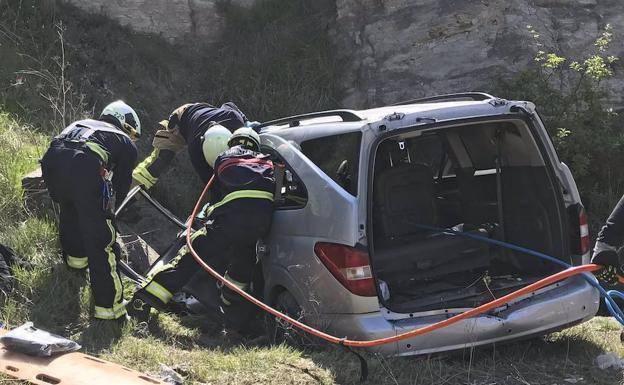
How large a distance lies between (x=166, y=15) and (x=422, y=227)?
22.6 ft

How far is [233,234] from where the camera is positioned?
4.68 m

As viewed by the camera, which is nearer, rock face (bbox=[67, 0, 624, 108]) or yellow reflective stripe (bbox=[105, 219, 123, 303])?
yellow reflective stripe (bbox=[105, 219, 123, 303])

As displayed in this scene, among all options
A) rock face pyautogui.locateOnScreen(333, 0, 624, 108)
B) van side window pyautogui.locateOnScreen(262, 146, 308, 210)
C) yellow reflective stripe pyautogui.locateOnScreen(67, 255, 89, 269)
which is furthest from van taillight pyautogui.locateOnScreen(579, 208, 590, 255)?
rock face pyautogui.locateOnScreen(333, 0, 624, 108)

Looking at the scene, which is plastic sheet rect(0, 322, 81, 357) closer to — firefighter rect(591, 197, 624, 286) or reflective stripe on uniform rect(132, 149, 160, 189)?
reflective stripe on uniform rect(132, 149, 160, 189)

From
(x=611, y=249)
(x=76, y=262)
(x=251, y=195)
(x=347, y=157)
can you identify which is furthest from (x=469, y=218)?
(x=76, y=262)

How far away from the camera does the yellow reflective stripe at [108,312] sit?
15.5 ft

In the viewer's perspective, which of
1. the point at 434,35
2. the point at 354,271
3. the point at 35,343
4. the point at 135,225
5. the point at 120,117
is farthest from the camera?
the point at 434,35

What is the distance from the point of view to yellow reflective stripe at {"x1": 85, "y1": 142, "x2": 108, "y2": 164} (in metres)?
4.92

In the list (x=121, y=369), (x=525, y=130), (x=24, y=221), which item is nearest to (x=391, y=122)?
(x=525, y=130)

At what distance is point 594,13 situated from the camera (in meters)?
9.68

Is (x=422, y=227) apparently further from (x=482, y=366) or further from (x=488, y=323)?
(x=482, y=366)

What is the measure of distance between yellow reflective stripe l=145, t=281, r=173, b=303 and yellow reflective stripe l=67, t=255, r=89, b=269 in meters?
0.74

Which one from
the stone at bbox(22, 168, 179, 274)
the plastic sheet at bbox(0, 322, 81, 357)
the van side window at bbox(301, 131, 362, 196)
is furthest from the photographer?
the stone at bbox(22, 168, 179, 274)

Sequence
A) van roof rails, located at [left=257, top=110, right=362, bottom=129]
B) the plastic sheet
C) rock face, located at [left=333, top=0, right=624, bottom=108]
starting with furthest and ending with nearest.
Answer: rock face, located at [left=333, top=0, right=624, bottom=108], van roof rails, located at [left=257, top=110, right=362, bottom=129], the plastic sheet
